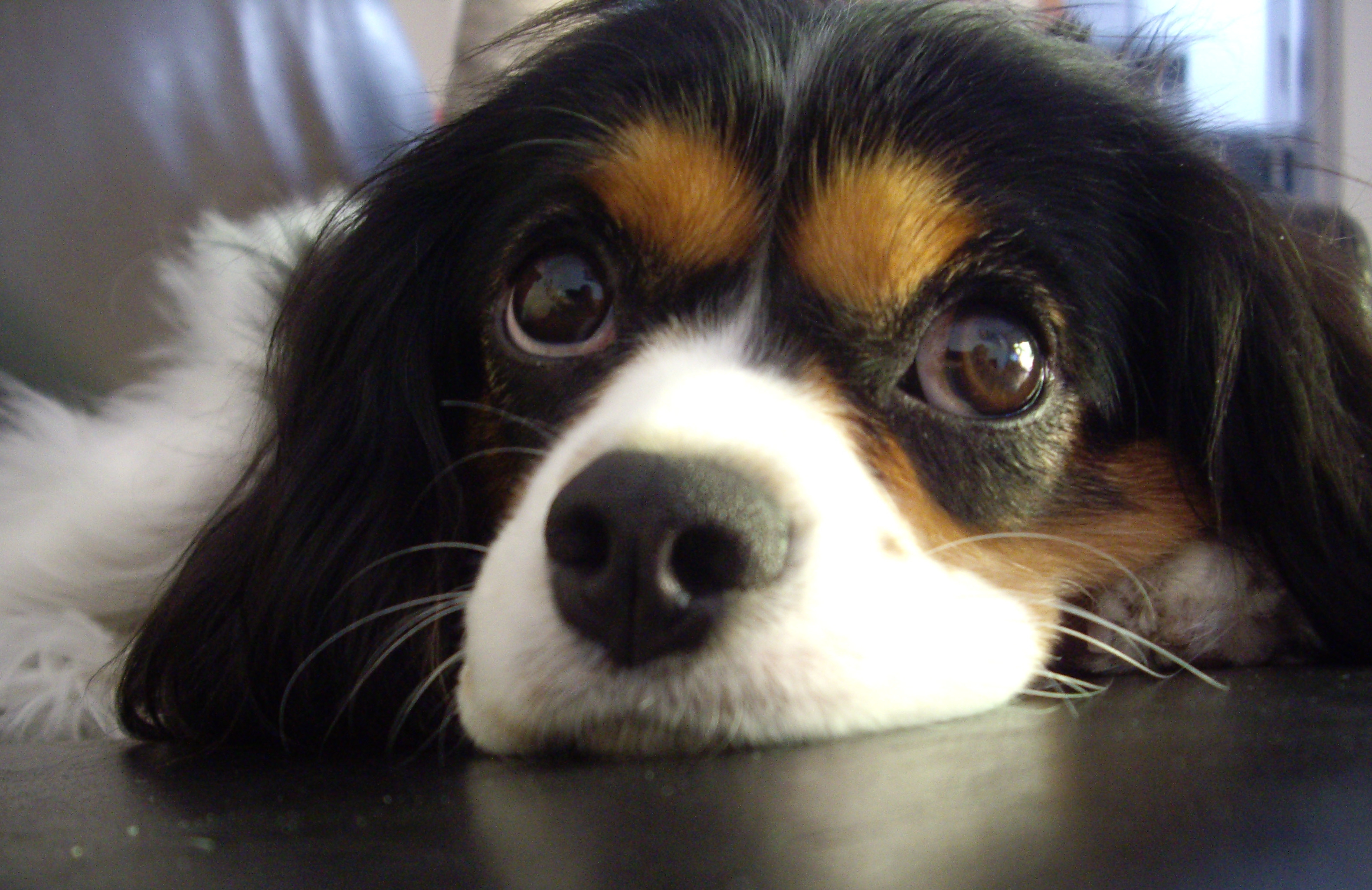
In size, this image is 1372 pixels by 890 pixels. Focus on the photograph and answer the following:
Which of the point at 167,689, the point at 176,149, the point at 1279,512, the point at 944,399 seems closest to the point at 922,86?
the point at 944,399

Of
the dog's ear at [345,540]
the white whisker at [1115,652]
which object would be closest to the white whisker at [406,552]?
the dog's ear at [345,540]

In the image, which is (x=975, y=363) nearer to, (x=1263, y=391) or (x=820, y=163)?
(x=820, y=163)

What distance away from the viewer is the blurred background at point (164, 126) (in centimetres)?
206

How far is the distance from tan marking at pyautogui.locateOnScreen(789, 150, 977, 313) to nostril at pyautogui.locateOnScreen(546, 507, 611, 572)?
1.12 feet

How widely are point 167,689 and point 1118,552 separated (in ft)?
2.81

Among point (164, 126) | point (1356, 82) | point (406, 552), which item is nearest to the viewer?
point (406, 552)

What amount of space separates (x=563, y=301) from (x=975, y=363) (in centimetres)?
36

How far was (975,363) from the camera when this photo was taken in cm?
100

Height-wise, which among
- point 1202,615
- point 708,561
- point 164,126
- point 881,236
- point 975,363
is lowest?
point 1202,615

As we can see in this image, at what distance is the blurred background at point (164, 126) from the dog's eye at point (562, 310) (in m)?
0.61

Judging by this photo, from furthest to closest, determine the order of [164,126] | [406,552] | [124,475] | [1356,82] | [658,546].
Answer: [1356,82]
[164,126]
[124,475]
[406,552]
[658,546]

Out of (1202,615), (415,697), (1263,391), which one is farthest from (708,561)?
(1263,391)

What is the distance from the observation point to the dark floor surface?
517mm

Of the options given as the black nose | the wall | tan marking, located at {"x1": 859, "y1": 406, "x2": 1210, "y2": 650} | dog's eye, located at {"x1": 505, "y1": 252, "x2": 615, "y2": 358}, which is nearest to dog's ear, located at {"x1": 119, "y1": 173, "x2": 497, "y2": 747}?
dog's eye, located at {"x1": 505, "y1": 252, "x2": 615, "y2": 358}
